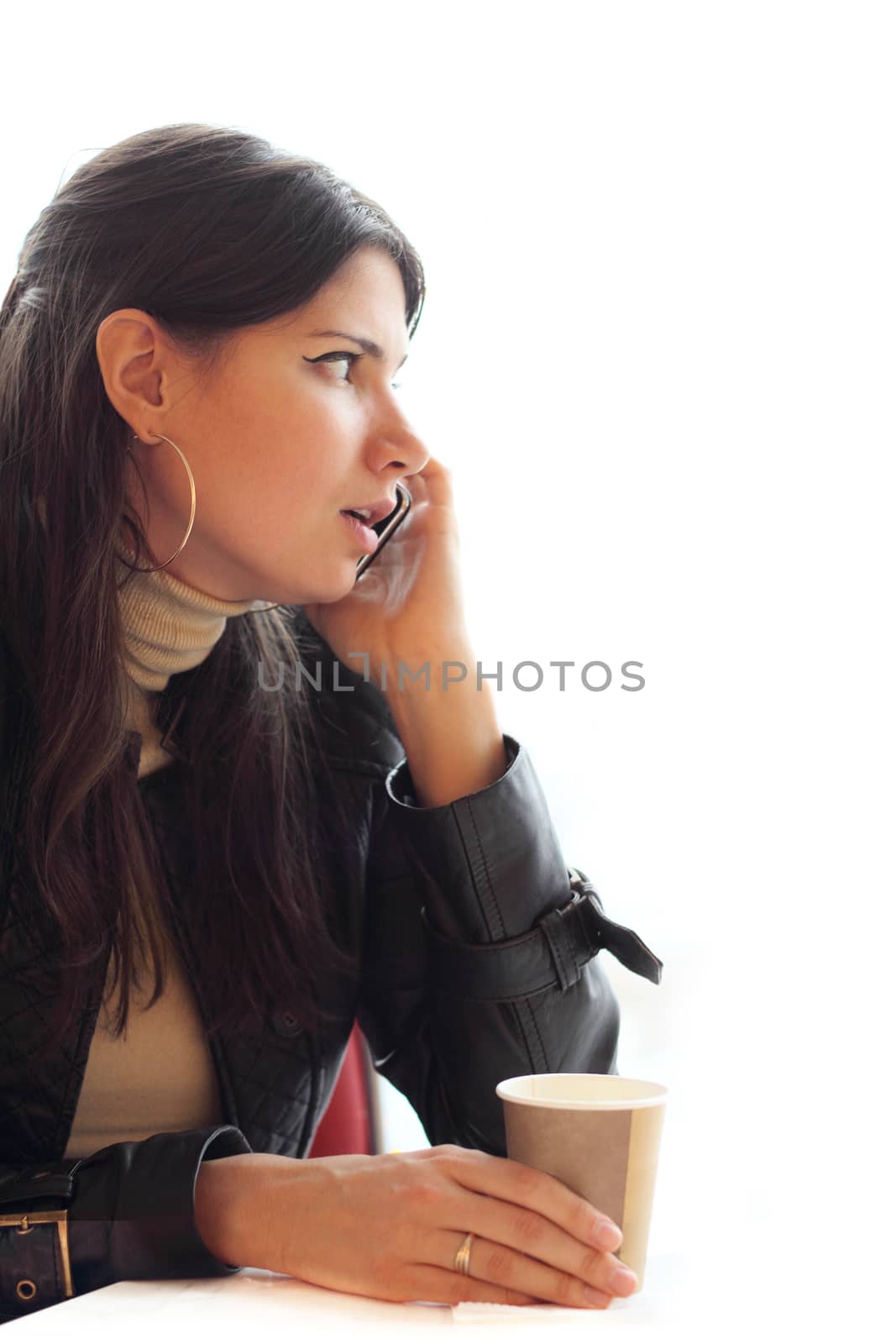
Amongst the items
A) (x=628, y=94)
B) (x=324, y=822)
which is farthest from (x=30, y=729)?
(x=628, y=94)

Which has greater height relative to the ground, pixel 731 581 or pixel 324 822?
pixel 731 581

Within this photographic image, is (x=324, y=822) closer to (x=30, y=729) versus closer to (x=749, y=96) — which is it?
(x=30, y=729)

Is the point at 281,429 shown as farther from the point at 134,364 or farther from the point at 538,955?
the point at 538,955

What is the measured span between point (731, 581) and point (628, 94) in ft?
2.05

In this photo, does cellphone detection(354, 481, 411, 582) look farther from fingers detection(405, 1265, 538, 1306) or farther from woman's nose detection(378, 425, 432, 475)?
fingers detection(405, 1265, 538, 1306)

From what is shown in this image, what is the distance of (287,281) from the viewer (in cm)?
99

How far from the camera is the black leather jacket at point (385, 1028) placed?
73cm

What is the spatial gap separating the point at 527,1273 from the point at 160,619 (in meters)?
0.68

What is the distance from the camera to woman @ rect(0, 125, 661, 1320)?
0.97 m

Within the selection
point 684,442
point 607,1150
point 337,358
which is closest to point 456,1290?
point 607,1150

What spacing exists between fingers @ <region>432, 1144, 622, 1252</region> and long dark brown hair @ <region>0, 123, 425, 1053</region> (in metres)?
0.40

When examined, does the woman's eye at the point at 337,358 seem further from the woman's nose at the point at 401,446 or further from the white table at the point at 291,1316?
the white table at the point at 291,1316

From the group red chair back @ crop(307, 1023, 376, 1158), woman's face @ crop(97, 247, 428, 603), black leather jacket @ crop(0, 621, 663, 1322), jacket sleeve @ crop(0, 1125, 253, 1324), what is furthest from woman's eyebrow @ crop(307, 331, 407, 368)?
red chair back @ crop(307, 1023, 376, 1158)

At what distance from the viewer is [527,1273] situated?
63 centimetres
